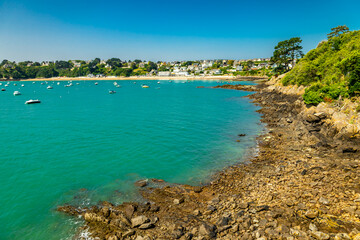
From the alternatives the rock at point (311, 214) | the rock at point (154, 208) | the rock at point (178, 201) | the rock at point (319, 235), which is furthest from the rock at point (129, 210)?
the rock at point (311, 214)

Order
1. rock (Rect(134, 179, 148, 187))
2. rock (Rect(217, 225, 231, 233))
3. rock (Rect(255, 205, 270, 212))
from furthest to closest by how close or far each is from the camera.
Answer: rock (Rect(134, 179, 148, 187))
rock (Rect(255, 205, 270, 212))
rock (Rect(217, 225, 231, 233))

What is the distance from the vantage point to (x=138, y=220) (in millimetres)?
12797

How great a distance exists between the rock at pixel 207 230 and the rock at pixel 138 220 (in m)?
3.50

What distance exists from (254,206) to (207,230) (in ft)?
13.2

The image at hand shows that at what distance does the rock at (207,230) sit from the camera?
37.2 feet

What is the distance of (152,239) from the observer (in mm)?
11461

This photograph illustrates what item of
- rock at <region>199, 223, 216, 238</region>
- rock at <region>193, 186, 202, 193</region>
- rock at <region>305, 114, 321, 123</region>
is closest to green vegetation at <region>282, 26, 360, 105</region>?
rock at <region>305, 114, 321, 123</region>

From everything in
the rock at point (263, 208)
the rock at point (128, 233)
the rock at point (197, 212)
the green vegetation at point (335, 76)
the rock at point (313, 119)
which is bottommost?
the rock at point (128, 233)


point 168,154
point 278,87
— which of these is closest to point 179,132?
point 168,154

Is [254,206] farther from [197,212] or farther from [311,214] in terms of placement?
[197,212]

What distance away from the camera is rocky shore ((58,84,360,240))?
37.3ft

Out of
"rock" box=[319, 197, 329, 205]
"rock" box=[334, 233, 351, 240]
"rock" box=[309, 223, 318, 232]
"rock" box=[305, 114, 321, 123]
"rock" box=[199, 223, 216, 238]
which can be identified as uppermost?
"rock" box=[305, 114, 321, 123]

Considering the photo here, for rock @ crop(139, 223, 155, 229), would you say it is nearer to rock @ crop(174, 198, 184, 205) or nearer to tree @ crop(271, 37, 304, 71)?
rock @ crop(174, 198, 184, 205)

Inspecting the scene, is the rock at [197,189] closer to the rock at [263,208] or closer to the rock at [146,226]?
the rock at [263,208]
